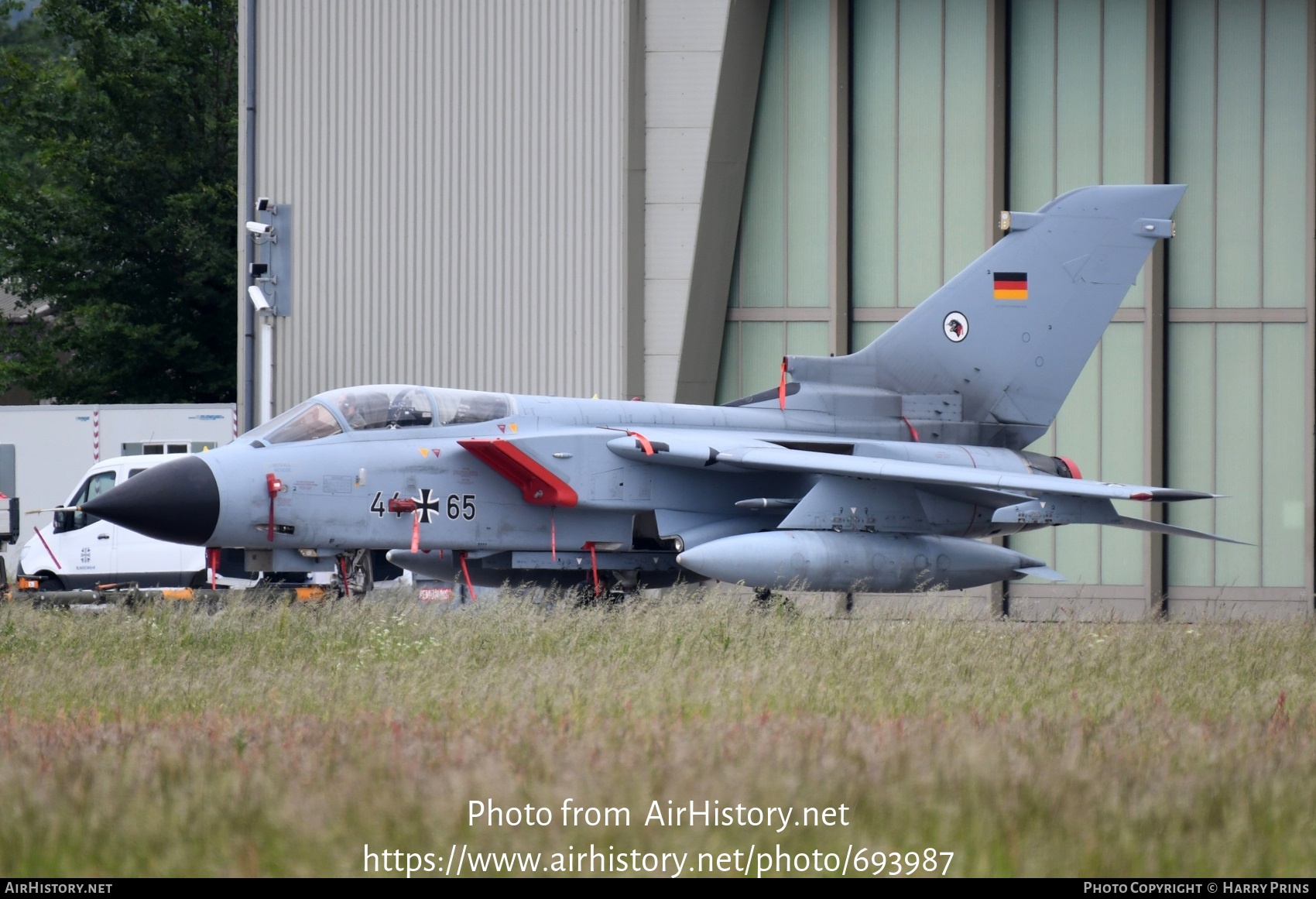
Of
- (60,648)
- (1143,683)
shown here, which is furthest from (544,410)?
(1143,683)

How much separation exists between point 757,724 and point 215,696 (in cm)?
314

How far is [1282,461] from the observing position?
704 inches

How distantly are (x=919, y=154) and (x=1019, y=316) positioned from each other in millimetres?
5533

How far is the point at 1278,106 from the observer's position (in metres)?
17.9

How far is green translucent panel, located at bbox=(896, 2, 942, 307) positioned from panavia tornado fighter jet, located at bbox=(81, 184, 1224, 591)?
4753 mm

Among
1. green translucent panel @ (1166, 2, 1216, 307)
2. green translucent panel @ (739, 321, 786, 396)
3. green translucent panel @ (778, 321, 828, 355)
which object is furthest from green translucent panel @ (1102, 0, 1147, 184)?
green translucent panel @ (739, 321, 786, 396)

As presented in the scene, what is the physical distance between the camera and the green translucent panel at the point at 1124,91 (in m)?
17.9

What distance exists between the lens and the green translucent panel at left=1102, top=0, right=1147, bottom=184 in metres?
17.9

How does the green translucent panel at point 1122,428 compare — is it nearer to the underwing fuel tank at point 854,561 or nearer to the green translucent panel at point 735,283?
the green translucent panel at point 735,283

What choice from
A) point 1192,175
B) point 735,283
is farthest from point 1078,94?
point 735,283

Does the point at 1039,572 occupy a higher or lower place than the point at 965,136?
lower

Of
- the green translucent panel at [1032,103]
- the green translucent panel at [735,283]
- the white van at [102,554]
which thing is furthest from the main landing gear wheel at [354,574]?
the green translucent panel at [1032,103]

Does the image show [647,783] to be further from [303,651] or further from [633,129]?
[633,129]

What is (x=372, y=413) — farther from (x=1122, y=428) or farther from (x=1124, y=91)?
(x=1124, y=91)
